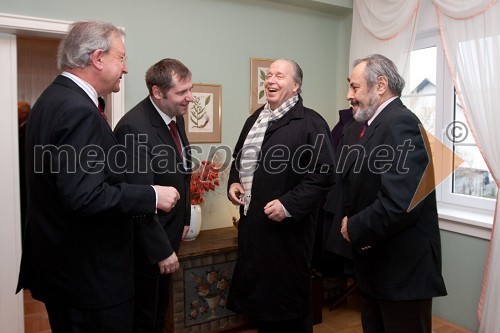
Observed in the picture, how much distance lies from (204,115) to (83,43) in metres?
1.87

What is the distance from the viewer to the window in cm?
300

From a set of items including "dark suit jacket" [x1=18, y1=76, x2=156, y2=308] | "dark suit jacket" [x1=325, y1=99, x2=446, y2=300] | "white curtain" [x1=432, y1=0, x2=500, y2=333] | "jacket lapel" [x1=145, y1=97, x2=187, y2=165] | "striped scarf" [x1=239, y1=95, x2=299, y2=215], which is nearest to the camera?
"dark suit jacket" [x1=18, y1=76, x2=156, y2=308]

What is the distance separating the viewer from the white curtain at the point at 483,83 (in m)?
2.56

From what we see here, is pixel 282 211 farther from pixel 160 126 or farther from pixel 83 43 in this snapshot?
pixel 83 43

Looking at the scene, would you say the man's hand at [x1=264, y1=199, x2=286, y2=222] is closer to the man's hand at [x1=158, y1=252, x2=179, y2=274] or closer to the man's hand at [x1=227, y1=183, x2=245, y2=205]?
the man's hand at [x1=227, y1=183, x2=245, y2=205]

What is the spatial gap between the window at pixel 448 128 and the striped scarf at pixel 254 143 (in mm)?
1518

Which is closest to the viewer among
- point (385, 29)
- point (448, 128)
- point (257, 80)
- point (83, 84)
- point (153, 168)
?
point (83, 84)

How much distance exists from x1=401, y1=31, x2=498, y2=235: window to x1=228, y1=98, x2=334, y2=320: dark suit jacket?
1.43 m

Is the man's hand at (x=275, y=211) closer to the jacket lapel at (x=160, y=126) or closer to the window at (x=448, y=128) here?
the jacket lapel at (x=160, y=126)

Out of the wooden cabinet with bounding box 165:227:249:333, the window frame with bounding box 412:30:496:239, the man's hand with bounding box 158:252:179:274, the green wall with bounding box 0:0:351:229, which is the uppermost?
the green wall with bounding box 0:0:351:229

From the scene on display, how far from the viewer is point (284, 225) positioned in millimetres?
2146

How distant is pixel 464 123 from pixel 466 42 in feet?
2.10

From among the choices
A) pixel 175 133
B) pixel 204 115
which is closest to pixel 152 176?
pixel 175 133

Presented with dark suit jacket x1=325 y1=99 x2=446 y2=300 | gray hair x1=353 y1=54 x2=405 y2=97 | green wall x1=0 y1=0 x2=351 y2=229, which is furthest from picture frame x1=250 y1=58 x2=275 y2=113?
dark suit jacket x1=325 y1=99 x2=446 y2=300
